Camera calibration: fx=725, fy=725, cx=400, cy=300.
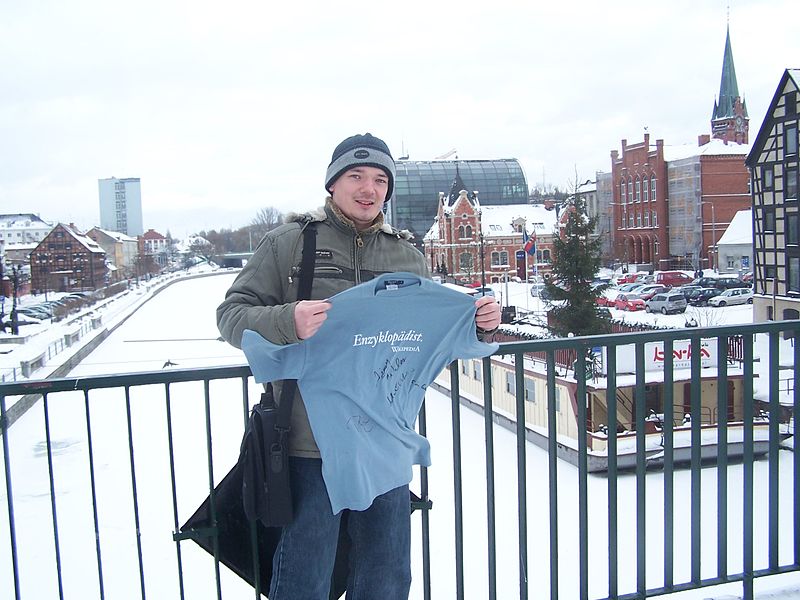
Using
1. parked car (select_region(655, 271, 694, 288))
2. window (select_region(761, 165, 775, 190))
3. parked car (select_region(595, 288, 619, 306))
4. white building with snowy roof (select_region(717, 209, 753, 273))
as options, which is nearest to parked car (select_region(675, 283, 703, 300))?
parked car (select_region(595, 288, 619, 306))

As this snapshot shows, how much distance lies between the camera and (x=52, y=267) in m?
72.2

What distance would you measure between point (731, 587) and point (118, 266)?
114019 mm

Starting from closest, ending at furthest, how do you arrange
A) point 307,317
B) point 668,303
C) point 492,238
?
point 307,317 < point 668,303 < point 492,238

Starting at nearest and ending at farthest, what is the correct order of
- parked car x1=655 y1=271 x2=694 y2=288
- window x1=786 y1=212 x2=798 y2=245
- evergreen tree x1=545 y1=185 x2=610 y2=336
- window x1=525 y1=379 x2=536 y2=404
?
window x1=525 y1=379 x2=536 y2=404 → evergreen tree x1=545 y1=185 x2=610 y2=336 → window x1=786 y1=212 x2=798 y2=245 → parked car x1=655 y1=271 x2=694 y2=288

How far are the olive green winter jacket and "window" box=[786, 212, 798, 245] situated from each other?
28.8m

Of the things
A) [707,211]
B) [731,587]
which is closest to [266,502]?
[731,587]

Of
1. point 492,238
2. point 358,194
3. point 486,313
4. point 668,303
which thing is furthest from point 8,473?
point 492,238

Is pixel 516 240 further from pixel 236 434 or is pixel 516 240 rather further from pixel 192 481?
pixel 192 481

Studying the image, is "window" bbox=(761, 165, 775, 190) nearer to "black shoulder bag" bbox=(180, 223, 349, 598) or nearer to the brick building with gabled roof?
"black shoulder bag" bbox=(180, 223, 349, 598)

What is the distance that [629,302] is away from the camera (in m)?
33.7

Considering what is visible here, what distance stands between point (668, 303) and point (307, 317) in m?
32.3

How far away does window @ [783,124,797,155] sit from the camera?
2769 cm

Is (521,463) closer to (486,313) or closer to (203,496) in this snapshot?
(486,313)

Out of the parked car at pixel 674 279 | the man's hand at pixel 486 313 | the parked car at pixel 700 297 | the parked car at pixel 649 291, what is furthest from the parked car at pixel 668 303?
the man's hand at pixel 486 313
